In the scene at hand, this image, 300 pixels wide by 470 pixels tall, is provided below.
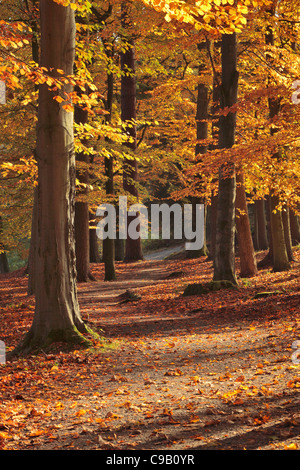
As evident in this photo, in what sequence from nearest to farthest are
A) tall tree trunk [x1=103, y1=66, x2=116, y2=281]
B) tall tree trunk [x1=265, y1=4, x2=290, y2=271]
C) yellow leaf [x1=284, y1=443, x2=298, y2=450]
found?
yellow leaf [x1=284, y1=443, x2=298, y2=450]
tall tree trunk [x1=265, y1=4, x2=290, y2=271]
tall tree trunk [x1=103, y1=66, x2=116, y2=281]

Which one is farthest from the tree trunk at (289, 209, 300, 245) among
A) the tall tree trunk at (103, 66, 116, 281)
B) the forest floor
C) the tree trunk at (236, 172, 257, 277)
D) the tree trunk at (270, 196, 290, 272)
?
the forest floor

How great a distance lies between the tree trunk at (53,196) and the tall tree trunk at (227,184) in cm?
688

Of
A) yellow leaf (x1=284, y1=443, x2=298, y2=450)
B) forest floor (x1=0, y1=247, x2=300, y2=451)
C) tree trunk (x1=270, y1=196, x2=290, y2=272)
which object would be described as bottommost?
forest floor (x1=0, y1=247, x2=300, y2=451)

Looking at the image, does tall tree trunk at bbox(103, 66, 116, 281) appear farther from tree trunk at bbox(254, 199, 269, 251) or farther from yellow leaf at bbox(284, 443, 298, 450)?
yellow leaf at bbox(284, 443, 298, 450)

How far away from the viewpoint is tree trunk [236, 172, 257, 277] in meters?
16.8

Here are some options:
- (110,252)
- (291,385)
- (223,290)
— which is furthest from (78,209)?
(291,385)

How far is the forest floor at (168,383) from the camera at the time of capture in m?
4.42

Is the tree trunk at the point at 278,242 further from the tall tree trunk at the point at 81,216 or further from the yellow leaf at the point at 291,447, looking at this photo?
the yellow leaf at the point at 291,447

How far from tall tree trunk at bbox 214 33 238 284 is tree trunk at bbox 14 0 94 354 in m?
6.88

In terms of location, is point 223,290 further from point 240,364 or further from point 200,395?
point 200,395

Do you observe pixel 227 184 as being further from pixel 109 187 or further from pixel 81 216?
pixel 81 216

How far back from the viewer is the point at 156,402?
554cm

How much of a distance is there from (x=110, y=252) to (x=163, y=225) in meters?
23.2

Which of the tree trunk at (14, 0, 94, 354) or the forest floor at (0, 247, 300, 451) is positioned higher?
the tree trunk at (14, 0, 94, 354)
